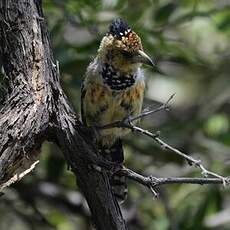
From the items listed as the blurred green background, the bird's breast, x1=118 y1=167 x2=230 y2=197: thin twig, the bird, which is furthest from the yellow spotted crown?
x1=118 y1=167 x2=230 y2=197: thin twig

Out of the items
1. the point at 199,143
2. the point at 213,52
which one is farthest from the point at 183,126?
the point at 213,52

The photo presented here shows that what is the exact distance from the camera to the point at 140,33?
14.3 feet

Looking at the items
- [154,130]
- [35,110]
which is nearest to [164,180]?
[35,110]

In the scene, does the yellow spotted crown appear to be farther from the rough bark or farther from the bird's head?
the rough bark

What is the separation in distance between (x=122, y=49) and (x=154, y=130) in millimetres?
1166

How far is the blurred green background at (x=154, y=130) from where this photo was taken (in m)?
4.56

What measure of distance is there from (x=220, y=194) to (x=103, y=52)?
152 cm

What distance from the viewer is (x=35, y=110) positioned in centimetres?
319

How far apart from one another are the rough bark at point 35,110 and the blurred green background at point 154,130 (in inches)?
43.2

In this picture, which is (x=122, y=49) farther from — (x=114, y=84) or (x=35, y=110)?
(x=35, y=110)

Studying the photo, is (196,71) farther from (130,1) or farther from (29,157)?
(29,157)

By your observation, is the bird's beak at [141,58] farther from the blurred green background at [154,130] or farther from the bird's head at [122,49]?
the blurred green background at [154,130]

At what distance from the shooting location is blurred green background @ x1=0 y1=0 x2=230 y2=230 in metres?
4.56

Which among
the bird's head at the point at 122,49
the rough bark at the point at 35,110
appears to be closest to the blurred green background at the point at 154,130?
the bird's head at the point at 122,49
